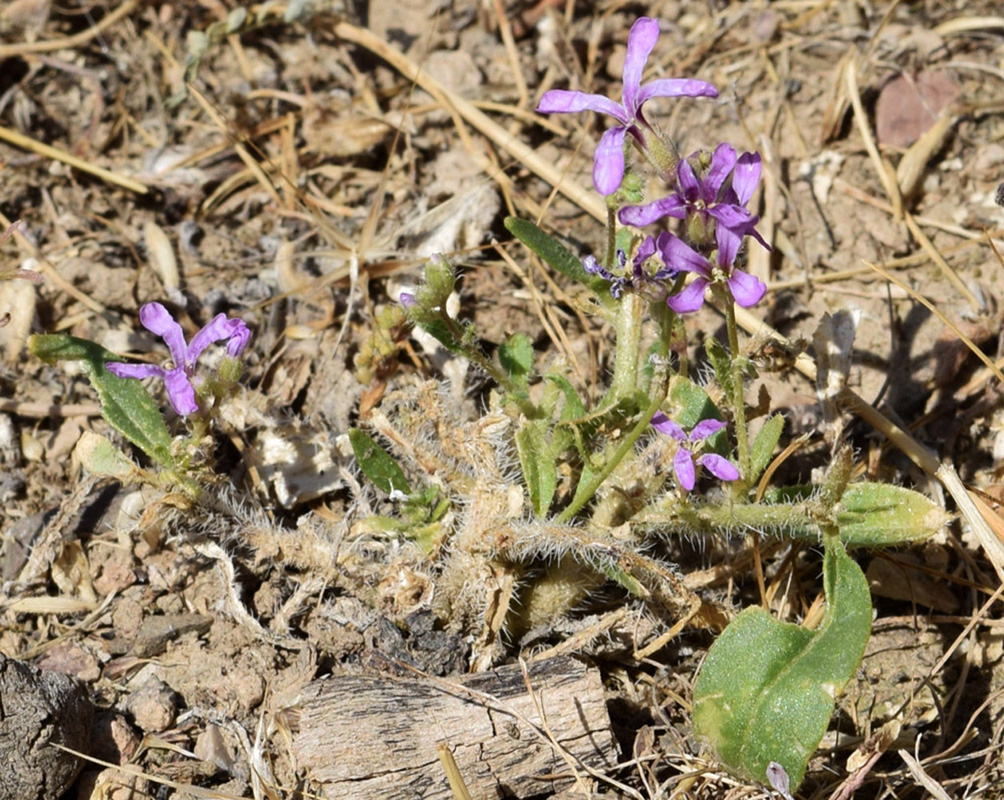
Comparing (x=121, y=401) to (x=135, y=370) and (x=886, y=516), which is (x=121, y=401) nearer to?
(x=135, y=370)

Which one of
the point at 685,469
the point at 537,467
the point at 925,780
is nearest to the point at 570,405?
the point at 537,467

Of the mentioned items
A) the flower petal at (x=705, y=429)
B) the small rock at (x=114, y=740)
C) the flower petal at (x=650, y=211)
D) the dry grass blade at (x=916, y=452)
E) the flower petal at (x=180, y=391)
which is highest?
the flower petal at (x=650, y=211)

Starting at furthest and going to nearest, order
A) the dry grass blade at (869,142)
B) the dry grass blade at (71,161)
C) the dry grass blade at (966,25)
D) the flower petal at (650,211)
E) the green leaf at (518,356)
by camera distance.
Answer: the dry grass blade at (966,25)
the dry grass blade at (71,161)
the dry grass blade at (869,142)
the green leaf at (518,356)
the flower petal at (650,211)

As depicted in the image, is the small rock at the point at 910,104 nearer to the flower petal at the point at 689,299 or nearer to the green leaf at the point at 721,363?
the green leaf at the point at 721,363

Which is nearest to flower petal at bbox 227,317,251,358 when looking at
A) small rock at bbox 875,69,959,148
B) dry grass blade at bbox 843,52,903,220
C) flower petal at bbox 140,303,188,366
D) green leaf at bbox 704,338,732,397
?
flower petal at bbox 140,303,188,366

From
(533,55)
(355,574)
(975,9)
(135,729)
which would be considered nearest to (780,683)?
(355,574)

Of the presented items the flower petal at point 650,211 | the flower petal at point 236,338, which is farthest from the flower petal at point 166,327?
the flower petal at point 650,211

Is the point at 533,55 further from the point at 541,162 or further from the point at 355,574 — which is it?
the point at 355,574
